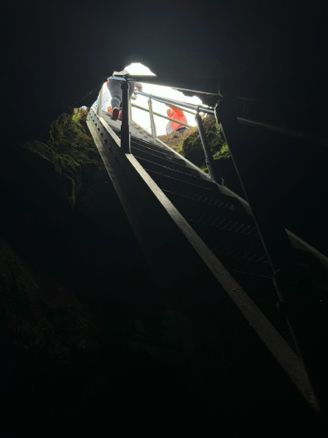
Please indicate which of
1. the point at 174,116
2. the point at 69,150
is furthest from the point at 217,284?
the point at 174,116

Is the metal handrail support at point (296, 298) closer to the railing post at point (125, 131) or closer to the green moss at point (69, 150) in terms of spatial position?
the railing post at point (125, 131)

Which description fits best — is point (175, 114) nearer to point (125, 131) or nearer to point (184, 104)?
point (184, 104)

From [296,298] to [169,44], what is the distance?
9.50 feet

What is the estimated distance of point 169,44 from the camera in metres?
2.63

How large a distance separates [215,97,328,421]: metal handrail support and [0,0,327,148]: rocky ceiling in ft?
4.71

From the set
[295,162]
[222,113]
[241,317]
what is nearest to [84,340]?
[241,317]

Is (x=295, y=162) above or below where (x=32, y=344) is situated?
above

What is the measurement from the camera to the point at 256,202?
1477 mm

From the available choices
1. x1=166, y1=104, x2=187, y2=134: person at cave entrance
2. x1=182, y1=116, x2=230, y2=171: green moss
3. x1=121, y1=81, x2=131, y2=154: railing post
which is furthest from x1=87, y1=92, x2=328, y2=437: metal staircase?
x1=166, y1=104, x2=187, y2=134: person at cave entrance

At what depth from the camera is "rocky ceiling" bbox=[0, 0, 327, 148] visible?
2.15m

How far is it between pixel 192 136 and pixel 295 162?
381 centimetres

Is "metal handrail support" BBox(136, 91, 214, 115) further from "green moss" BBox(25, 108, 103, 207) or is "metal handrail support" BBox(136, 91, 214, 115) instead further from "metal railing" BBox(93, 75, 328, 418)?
"green moss" BBox(25, 108, 103, 207)

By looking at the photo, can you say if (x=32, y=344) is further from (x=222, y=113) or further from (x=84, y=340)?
(x=222, y=113)

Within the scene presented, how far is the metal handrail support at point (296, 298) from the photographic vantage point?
79 cm
